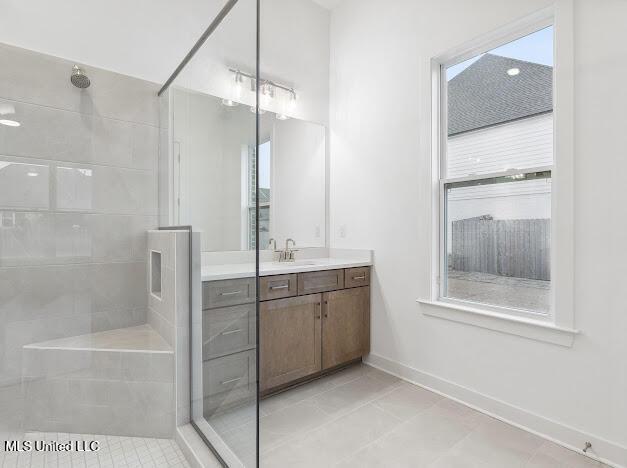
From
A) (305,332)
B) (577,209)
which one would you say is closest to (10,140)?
(305,332)

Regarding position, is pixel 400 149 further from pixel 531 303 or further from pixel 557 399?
pixel 557 399

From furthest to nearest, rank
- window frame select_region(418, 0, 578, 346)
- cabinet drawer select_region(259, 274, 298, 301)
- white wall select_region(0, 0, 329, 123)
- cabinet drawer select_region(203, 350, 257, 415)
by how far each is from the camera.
Result: cabinet drawer select_region(259, 274, 298, 301)
window frame select_region(418, 0, 578, 346)
white wall select_region(0, 0, 329, 123)
cabinet drawer select_region(203, 350, 257, 415)

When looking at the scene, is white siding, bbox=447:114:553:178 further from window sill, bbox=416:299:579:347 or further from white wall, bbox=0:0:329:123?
white wall, bbox=0:0:329:123

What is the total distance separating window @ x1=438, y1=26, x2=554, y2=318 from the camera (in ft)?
6.23

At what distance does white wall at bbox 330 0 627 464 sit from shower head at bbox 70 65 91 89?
75.1 inches

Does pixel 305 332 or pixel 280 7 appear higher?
pixel 280 7

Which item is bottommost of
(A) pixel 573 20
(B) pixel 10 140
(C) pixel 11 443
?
(C) pixel 11 443

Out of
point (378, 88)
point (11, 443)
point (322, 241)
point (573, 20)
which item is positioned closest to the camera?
point (11, 443)

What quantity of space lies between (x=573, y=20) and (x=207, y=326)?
2389 mm

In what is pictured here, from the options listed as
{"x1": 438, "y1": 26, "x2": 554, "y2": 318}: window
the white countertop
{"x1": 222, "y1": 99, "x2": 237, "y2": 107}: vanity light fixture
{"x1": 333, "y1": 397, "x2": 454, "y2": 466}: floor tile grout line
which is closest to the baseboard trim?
{"x1": 333, "y1": 397, "x2": 454, "y2": 466}: floor tile grout line

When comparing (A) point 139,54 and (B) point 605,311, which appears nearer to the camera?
(B) point 605,311

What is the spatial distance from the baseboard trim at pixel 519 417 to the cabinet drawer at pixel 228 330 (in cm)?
154

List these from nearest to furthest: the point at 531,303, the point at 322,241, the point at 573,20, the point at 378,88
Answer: the point at 573,20 → the point at 531,303 → the point at 378,88 → the point at 322,241

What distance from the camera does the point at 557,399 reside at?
5.82ft
